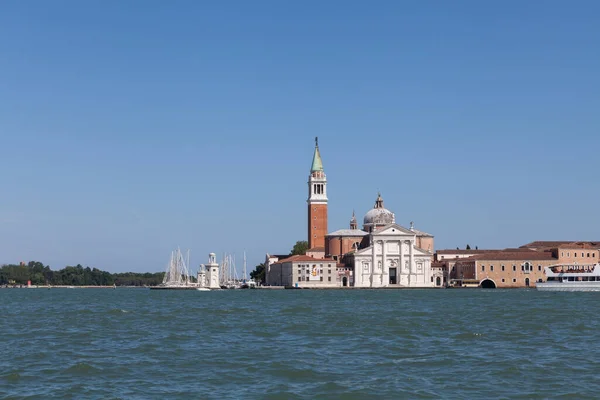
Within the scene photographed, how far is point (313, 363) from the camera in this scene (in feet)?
70.3

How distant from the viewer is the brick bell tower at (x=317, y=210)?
124 meters

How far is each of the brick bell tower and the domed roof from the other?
19.6 feet

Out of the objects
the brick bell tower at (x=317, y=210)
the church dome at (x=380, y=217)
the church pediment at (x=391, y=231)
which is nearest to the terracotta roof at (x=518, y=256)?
the church pediment at (x=391, y=231)

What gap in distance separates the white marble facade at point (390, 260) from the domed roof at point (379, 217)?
1102cm

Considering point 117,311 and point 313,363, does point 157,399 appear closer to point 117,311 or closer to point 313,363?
point 313,363

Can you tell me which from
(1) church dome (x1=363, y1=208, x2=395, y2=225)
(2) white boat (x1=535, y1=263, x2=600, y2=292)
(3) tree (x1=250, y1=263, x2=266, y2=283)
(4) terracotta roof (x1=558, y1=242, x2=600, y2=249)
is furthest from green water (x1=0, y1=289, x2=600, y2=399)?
(3) tree (x1=250, y1=263, x2=266, y2=283)

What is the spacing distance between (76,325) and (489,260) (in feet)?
269

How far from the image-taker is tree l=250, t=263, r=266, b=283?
5385 inches

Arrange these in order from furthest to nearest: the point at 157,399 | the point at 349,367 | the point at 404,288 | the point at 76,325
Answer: the point at 404,288, the point at 76,325, the point at 349,367, the point at 157,399

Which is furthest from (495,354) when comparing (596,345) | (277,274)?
(277,274)

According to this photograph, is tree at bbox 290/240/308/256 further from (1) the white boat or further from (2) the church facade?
(1) the white boat

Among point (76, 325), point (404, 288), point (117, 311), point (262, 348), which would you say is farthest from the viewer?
point (404, 288)

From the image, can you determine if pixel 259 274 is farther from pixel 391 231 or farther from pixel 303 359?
pixel 303 359

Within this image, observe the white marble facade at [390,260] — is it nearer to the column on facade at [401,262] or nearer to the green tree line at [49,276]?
the column on facade at [401,262]
